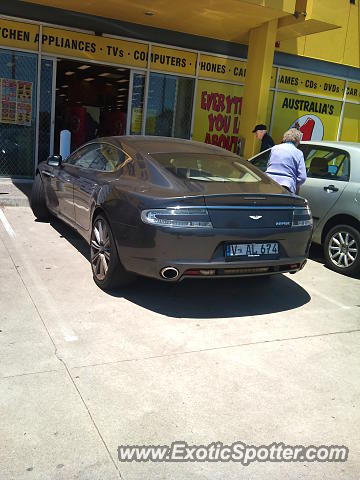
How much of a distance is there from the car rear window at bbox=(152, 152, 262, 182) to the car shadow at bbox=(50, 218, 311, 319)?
1.13 metres

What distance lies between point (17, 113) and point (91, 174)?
5638mm

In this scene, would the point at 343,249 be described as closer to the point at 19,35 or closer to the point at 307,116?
the point at 19,35

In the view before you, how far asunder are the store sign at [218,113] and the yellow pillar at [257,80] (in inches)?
40.5

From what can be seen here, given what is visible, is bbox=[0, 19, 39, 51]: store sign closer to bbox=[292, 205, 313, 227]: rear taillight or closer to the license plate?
bbox=[292, 205, 313, 227]: rear taillight

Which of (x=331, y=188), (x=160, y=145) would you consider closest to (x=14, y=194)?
(x=160, y=145)

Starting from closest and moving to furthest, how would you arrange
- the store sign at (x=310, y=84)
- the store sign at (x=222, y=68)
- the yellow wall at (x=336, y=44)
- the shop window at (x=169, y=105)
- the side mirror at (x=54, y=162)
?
the side mirror at (x=54, y=162)
the shop window at (x=169, y=105)
the store sign at (x=222, y=68)
the yellow wall at (x=336, y=44)
the store sign at (x=310, y=84)

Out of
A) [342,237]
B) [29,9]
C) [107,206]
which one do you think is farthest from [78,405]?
[29,9]

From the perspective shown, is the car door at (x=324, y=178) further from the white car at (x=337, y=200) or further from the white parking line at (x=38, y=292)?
the white parking line at (x=38, y=292)

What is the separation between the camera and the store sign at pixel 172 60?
10.9 meters

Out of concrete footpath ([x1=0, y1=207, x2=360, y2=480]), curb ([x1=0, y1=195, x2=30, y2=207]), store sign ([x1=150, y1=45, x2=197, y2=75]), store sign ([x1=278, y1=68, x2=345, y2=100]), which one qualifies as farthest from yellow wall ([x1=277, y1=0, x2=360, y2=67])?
concrete footpath ([x1=0, y1=207, x2=360, y2=480])

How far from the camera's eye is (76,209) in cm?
539

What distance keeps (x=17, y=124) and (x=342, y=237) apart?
7.16m

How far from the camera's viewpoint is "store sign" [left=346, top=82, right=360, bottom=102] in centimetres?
1329

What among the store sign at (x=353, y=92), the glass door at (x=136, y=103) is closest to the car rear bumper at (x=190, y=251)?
the glass door at (x=136, y=103)
